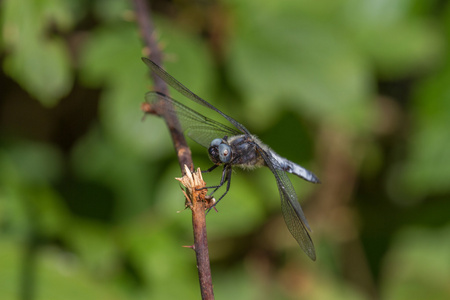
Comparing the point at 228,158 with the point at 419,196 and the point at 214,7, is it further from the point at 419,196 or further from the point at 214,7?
the point at 419,196

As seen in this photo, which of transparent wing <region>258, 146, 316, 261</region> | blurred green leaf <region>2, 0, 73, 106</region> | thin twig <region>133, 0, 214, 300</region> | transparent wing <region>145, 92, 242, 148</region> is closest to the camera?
thin twig <region>133, 0, 214, 300</region>

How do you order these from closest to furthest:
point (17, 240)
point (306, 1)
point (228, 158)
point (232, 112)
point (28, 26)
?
point (228, 158)
point (28, 26)
point (17, 240)
point (232, 112)
point (306, 1)

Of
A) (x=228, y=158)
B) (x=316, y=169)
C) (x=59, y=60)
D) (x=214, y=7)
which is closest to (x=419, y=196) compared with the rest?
(x=316, y=169)

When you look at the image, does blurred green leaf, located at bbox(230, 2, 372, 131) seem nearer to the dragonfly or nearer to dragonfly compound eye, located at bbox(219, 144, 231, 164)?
the dragonfly

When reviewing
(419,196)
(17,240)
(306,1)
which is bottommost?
(17,240)

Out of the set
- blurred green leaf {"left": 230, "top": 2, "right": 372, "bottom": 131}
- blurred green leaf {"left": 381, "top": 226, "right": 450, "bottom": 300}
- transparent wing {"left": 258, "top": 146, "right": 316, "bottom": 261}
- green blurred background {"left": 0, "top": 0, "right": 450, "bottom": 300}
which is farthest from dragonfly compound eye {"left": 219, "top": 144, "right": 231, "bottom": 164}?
blurred green leaf {"left": 381, "top": 226, "right": 450, "bottom": 300}

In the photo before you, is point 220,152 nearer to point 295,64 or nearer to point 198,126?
point 198,126
